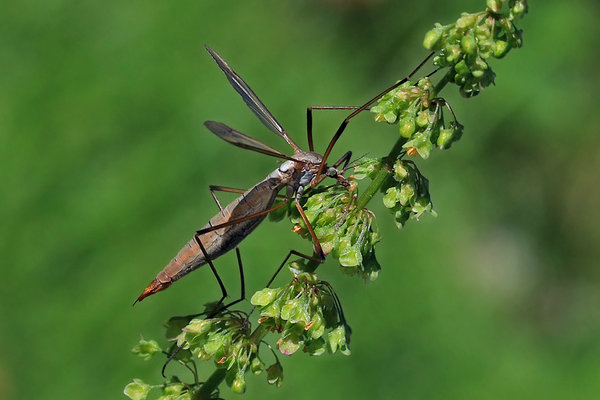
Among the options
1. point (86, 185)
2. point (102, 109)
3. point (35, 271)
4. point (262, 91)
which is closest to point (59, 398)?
point (35, 271)

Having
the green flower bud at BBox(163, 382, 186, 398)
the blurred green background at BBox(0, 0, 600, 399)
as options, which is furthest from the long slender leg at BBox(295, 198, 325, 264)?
the blurred green background at BBox(0, 0, 600, 399)

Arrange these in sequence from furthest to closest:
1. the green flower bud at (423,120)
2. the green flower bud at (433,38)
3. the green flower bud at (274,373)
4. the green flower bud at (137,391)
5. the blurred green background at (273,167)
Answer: the blurred green background at (273,167), the green flower bud at (137,391), the green flower bud at (274,373), the green flower bud at (423,120), the green flower bud at (433,38)

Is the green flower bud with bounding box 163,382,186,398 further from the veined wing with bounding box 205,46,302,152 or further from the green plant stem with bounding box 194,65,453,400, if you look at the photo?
the veined wing with bounding box 205,46,302,152

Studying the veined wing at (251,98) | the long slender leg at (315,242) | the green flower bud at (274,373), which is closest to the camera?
the long slender leg at (315,242)

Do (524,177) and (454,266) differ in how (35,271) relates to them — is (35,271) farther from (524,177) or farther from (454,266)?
(524,177)

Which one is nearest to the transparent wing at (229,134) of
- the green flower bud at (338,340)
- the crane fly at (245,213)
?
the crane fly at (245,213)

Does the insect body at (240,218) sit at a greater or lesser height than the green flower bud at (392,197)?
greater

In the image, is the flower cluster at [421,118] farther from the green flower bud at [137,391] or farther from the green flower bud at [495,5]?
the green flower bud at [137,391]
